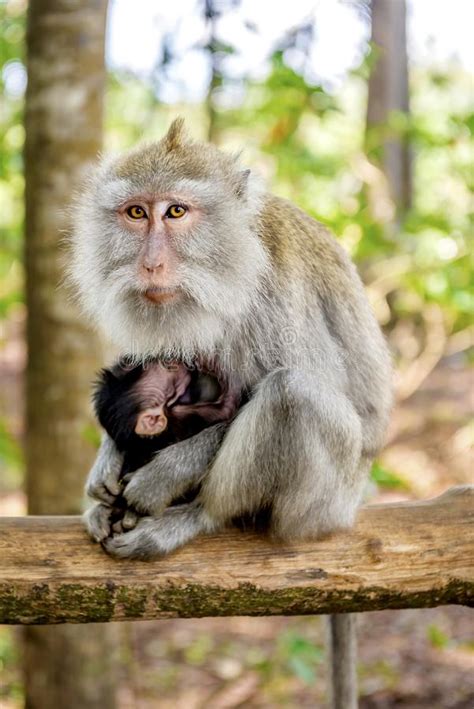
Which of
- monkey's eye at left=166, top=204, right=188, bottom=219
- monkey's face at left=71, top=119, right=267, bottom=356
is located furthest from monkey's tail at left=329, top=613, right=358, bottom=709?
monkey's eye at left=166, top=204, right=188, bottom=219

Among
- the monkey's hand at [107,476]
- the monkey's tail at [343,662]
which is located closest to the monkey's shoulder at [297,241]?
the monkey's hand at [107,476]

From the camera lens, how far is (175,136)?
3.74 m

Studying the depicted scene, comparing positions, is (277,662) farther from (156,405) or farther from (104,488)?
(156,405)

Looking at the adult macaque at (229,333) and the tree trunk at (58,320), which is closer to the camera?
the adult macaque at (229,333)

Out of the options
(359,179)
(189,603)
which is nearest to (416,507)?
(189,603)

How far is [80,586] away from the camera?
3.26m

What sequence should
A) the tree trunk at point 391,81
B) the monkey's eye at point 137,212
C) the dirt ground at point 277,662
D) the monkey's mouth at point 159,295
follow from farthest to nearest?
1. the tree trunk at point 391,81
2. the dirt ground at point 277,662
3. the monkey's eye at point 137,212
4. the monkey's mouth at point 159,295

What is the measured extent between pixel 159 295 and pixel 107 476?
87 cm

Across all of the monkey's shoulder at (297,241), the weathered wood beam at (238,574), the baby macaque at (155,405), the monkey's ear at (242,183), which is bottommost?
the weathered wood beam at (238,574)

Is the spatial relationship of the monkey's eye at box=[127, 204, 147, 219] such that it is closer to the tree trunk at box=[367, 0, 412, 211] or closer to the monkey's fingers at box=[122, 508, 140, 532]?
the monkey's fingers at box=[122, 508, 140, 532]

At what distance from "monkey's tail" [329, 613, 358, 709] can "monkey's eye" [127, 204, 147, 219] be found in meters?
1.96

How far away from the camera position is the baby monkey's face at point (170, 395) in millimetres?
3682

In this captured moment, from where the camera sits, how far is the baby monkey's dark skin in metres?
3.69

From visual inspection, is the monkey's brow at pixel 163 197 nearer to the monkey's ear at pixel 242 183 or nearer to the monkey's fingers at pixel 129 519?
the monkey's ear at pixel 242 183
